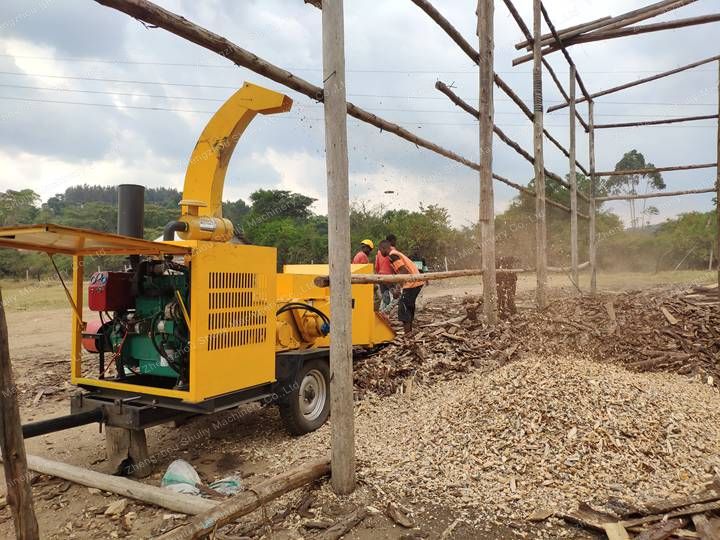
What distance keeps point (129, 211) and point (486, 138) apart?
5.51 m

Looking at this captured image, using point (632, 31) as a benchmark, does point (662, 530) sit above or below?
below

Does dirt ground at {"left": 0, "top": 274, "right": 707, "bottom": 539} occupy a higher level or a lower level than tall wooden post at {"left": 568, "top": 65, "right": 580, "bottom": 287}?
lower

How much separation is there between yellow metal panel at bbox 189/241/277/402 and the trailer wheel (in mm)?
489

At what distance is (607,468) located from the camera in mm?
3838

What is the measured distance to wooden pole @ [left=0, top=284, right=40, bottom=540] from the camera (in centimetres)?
236

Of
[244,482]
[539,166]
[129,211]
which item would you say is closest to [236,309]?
[129,211]

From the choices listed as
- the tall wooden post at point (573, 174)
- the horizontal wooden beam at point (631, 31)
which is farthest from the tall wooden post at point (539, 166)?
the tall wooden post at point (573, 174)

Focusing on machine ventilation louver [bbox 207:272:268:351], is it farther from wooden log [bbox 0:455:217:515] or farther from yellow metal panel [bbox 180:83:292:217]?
wooden log [bbox 0:455:217:515]

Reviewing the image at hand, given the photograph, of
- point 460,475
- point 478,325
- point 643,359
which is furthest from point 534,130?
point 460,475

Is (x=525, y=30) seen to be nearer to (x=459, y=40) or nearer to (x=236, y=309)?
(x=459, y=40)

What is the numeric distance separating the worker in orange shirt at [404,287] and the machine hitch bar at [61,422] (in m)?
5.23

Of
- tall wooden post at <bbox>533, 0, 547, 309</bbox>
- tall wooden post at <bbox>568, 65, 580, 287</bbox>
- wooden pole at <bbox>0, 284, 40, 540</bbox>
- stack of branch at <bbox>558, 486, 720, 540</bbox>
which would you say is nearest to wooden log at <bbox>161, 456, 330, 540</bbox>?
wooden pole at <bbox>0, 284, 40, 540</bbox>

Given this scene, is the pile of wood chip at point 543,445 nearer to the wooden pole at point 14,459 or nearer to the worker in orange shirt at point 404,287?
the wooden pole at point 14,459

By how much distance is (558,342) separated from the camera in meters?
7.76
